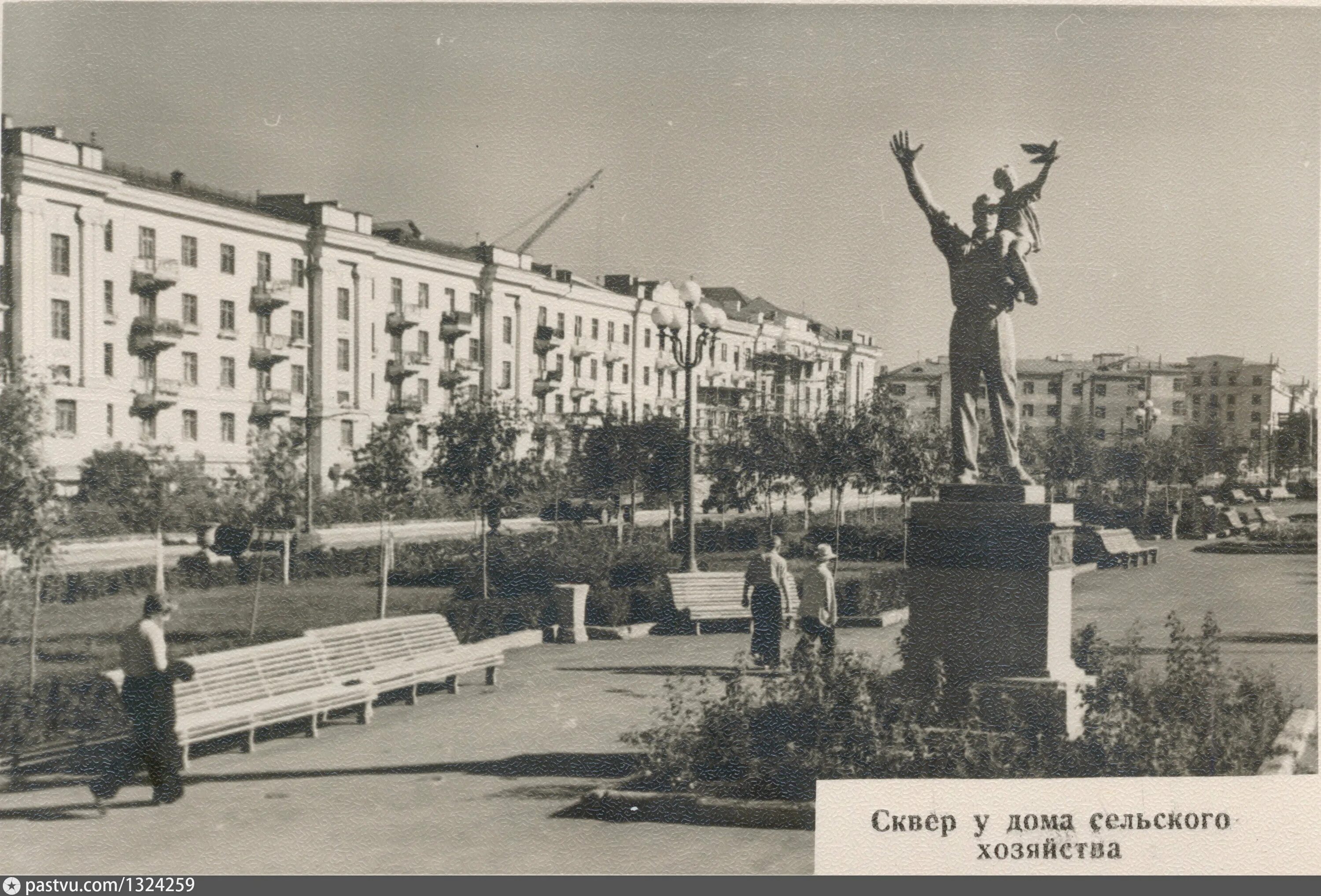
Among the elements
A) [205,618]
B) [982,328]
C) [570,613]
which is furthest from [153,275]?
[982,328]

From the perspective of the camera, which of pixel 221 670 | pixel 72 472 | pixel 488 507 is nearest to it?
pixel 221 670

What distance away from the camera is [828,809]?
6.82 m

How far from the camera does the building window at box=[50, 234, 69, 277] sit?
10062 mm

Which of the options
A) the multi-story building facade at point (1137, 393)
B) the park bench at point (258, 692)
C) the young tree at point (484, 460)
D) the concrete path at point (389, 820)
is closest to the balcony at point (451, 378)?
the young tree at point (484, 460)

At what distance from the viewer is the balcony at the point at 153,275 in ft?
40.7

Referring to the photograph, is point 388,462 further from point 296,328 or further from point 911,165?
point 911,165

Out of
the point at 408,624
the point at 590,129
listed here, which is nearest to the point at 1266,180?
the point at 590,129

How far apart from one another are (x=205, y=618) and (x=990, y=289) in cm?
1041

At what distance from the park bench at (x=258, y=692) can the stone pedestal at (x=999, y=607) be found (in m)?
3.93

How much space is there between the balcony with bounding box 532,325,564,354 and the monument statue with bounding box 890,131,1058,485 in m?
9.62

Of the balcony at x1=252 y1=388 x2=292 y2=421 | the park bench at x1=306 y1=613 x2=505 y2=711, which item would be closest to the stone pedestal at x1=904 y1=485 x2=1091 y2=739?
the park bench at x1=306 y1=613 x2=505 y2=711

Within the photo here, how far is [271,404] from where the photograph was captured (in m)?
18.1

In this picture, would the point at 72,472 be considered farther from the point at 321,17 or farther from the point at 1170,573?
the point at 1170,573

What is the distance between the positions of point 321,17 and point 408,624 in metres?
4.58
